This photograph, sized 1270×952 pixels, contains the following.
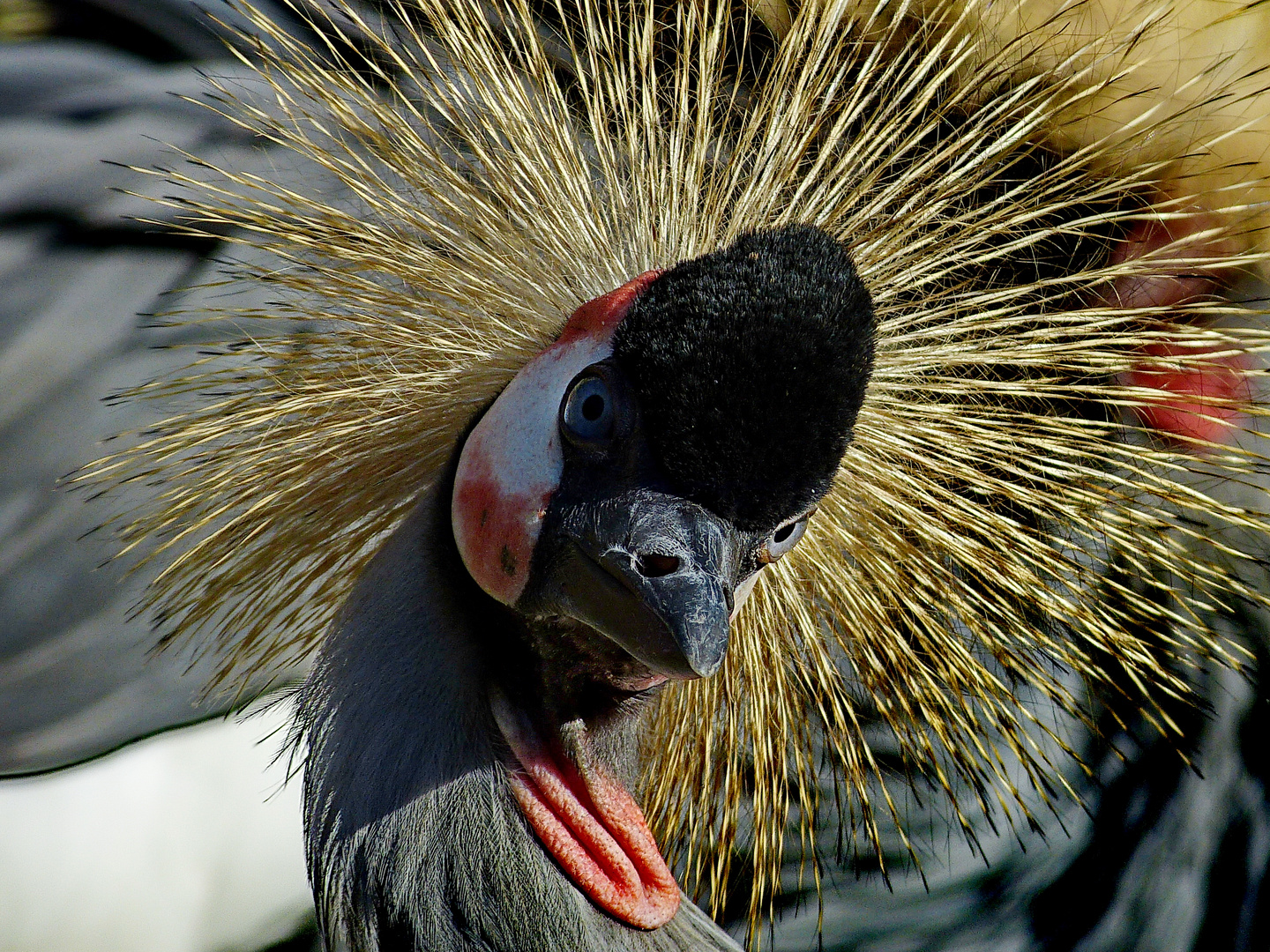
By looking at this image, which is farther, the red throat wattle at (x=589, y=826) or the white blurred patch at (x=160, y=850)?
the white blurred patch at (x=160, y=850)

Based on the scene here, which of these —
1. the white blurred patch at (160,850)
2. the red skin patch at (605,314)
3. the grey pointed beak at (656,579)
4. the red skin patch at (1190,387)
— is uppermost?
the red skin patch at (605,314)

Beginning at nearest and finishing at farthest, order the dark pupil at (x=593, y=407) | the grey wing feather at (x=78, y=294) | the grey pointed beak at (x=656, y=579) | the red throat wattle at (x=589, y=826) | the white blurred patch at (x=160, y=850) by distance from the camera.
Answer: the grey pointed beak at (x=656, y=579) < the dark pupil at (x=593, y=407) < the red throat wattle at (x=589, y=826) < the grey wing feather at (x=78, y=294) < the white blurred patch at (x=160, y=850)

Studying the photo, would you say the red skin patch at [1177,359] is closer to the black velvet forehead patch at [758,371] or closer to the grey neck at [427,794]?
the black velvet forehead patch at [758,371]

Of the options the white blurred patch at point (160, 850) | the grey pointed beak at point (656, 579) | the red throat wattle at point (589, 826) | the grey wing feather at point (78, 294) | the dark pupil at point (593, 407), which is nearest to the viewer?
the grey pointed beak at point (656, 579)

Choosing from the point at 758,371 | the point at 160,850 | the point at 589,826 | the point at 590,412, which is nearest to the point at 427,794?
the point at 589,826

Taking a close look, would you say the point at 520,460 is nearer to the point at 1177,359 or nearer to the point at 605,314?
the point at 605,314

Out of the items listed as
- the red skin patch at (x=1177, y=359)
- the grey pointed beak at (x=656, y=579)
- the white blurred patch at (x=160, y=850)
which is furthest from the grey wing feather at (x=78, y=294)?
the red skin patch at (x=1177, y=359)
